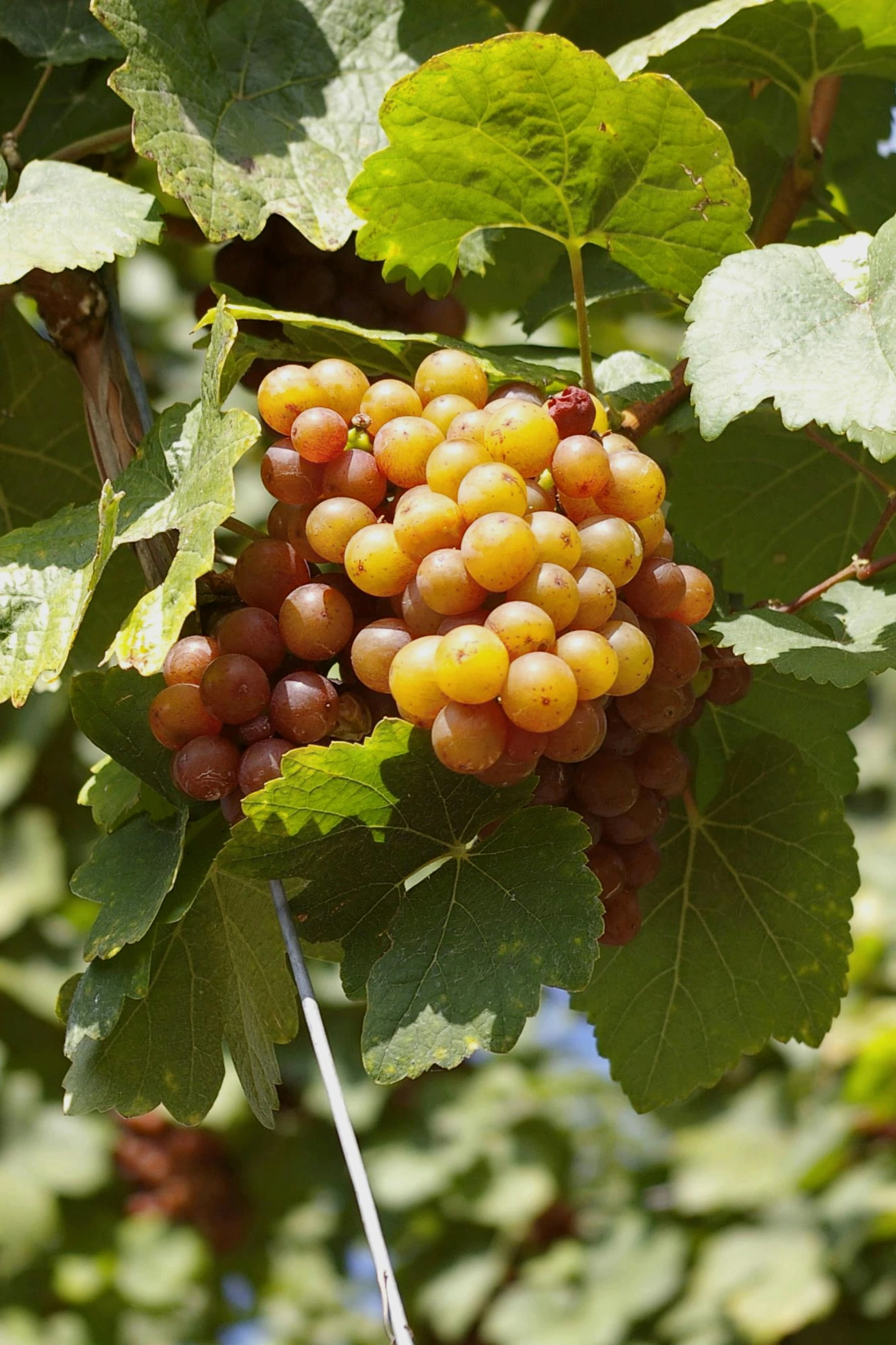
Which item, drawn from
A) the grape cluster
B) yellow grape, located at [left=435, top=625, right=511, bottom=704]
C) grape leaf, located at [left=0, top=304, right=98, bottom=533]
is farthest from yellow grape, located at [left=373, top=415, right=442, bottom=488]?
the grape cluster

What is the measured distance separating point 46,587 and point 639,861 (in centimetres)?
37

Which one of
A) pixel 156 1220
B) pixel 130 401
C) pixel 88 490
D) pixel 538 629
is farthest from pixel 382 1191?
pixel 538 629

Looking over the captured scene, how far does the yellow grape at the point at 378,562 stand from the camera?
67cm

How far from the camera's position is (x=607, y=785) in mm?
746

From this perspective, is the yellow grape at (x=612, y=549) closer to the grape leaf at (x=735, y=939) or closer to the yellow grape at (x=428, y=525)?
the yellow grape at (x=428, y=525)

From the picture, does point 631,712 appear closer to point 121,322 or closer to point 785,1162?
point 121,322

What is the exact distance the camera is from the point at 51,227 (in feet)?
2.70

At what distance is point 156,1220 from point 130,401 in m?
1.90

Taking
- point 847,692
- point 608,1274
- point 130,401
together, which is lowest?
point 608,1274

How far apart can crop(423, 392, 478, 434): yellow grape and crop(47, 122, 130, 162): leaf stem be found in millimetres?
388

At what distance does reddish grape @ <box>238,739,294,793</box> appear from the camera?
2.28 ft

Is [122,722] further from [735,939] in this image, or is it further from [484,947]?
[735,939]

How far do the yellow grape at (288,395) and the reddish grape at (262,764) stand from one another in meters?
0.17

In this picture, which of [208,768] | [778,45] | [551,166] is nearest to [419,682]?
[208,768]
